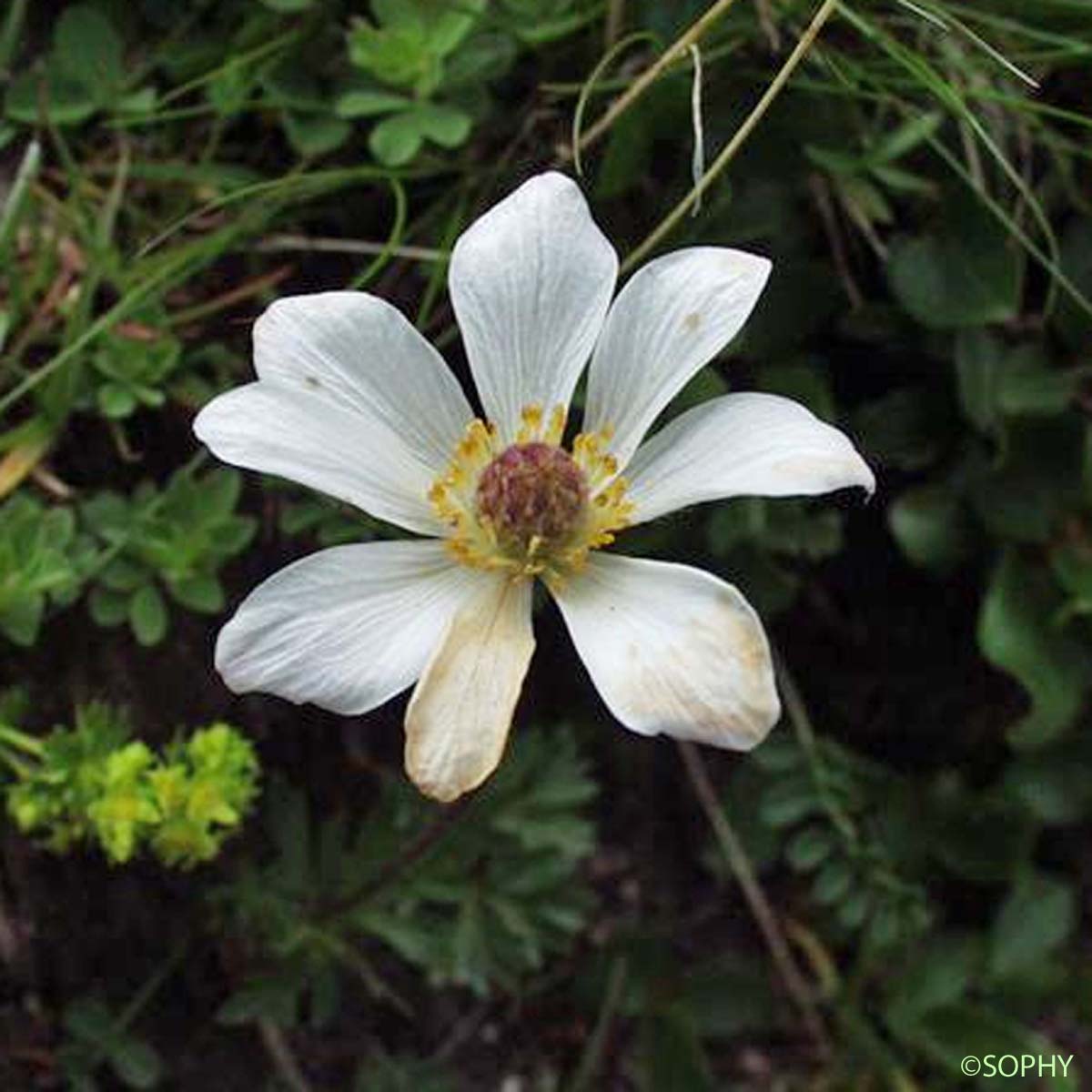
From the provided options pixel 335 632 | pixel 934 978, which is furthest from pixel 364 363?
pixel 934 978

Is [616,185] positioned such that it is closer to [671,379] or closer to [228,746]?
[671,379]

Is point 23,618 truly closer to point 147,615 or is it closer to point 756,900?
point 147,615

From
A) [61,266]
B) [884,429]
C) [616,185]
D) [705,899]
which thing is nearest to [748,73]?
[616,185]

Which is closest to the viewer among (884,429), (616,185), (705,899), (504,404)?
(504,404)

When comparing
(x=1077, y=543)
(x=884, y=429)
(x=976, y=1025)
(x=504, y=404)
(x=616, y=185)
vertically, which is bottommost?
(x=976, y=1025)

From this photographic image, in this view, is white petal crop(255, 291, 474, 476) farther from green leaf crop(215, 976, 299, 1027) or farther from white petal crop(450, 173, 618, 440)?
green leaf crop(215, 976, 299, 1027)

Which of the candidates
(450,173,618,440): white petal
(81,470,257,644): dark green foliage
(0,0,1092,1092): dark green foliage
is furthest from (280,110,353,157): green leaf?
(450,173,618,440): white petal

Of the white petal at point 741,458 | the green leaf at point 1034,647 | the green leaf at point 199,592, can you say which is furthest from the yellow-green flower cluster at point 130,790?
the green leaf at point 1034,647
